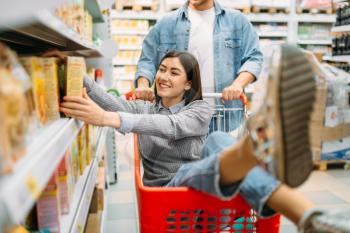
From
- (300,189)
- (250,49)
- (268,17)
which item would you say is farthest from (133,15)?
(250,49)

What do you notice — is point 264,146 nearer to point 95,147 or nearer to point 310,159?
point 310,159

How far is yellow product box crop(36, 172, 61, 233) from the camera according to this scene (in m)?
1.15

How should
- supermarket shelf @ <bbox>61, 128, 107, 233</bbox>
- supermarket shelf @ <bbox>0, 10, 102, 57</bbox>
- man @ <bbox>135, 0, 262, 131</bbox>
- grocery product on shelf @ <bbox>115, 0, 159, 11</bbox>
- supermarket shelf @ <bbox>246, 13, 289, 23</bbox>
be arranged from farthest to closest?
supermarket shelf @ <bbox>246, 13, 289, 23</bbox>, grocery product on shelf @ <bbox>115, 0, 159, 11</bbox>, man @ <bbox>135, 0, 262, 131</bbox>, supermarket shelf @ <bbox>0, 10, 102, 57</bbox>, supermarket shelf @ <bbox>61, 128, 107, 233</bbox>

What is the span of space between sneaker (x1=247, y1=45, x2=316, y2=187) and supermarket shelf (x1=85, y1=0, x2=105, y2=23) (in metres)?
1.99

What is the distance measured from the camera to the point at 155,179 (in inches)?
65.9

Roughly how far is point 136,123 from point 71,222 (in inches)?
16.6

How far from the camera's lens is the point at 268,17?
21.7ft

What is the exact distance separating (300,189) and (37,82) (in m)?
2.80

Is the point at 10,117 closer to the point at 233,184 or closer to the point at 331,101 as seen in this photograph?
the point at 233,184

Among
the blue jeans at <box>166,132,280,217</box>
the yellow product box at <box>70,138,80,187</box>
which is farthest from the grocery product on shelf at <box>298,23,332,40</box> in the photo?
the blue jeans at <box>166,132,280,217</box>

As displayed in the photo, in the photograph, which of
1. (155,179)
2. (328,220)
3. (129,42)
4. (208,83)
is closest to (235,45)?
(208,83)

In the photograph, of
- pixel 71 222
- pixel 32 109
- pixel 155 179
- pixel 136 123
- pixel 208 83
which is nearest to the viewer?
pixel 32 109

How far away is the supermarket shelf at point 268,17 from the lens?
6547mm

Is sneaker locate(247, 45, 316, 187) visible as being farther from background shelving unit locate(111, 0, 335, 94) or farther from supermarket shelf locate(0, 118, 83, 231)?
background shelving unit locate(111, 0, 335, 94)
